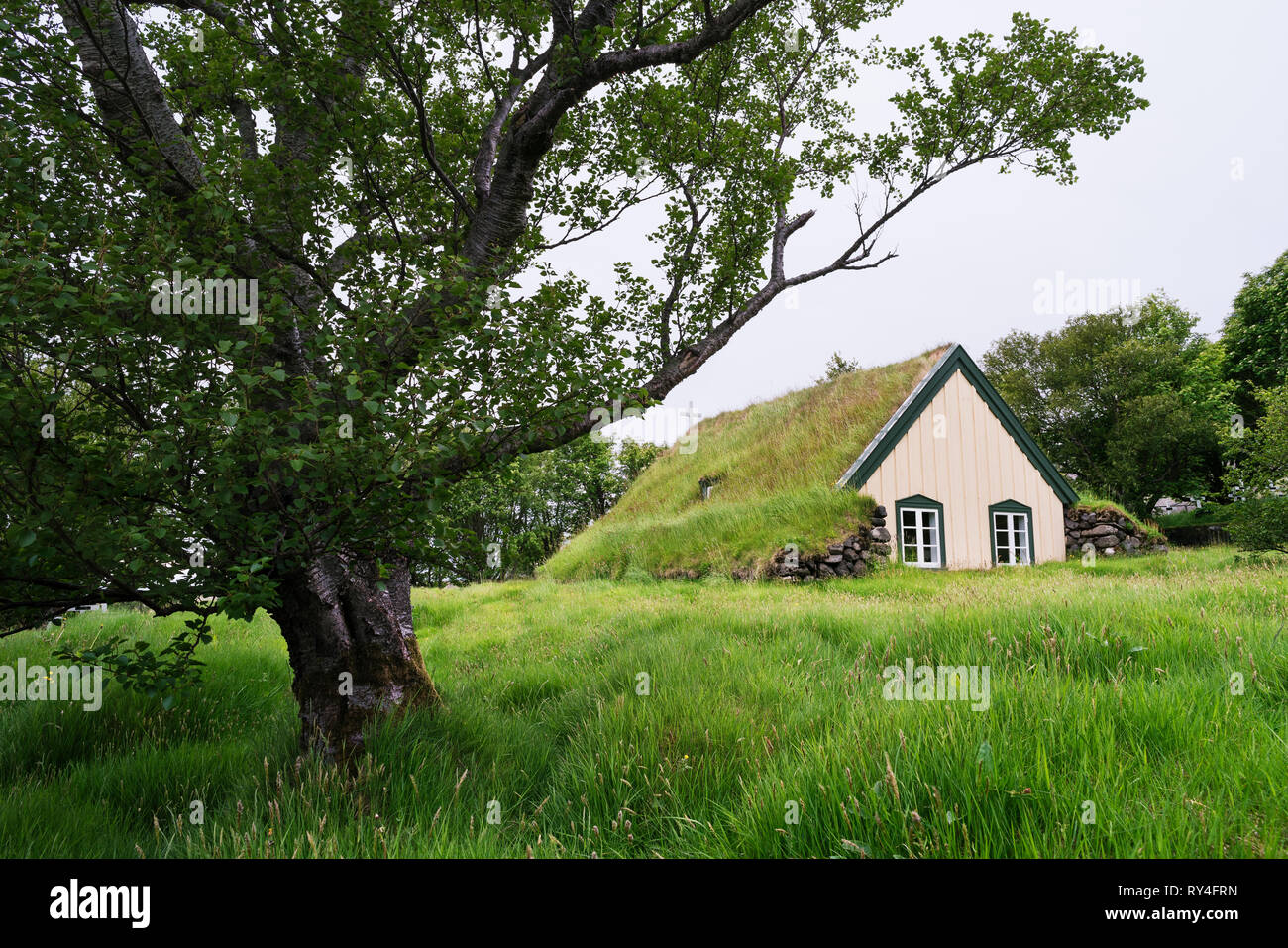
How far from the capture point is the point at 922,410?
736 inches

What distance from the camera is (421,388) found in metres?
3.93

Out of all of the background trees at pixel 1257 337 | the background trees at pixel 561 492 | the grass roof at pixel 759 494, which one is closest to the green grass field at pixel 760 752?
the grass roof at pixel 759 494

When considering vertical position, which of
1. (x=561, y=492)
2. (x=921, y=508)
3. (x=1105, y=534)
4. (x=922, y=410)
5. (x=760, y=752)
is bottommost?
(x=760, y=752)

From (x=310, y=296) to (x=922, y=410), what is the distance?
17.7 metres

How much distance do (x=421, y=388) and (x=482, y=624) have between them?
984 centimetres

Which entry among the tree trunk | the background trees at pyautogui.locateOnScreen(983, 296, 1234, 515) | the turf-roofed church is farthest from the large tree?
the background trees at pyautogui.locateOnScreen(983, 296, 1234, 515)

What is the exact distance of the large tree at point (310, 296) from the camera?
3.38 meters

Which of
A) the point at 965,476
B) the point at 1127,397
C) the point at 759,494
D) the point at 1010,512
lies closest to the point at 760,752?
the point at 759,494

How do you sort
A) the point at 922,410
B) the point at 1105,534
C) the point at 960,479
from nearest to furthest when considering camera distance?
the point at 922,410 → the point at 960,479 → the point at 1105,534

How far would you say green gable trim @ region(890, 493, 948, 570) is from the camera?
17438 mm

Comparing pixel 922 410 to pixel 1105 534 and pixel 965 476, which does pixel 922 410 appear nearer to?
pixel 965 476

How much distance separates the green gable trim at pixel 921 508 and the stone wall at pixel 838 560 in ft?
2.82
